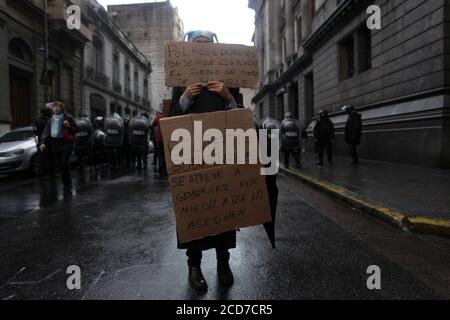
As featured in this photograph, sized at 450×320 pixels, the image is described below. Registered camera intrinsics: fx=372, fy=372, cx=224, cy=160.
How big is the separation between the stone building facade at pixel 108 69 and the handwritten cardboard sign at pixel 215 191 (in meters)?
22.9

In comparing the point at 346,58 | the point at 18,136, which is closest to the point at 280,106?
the point at 346,58

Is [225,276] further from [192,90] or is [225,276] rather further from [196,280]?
[192,90]

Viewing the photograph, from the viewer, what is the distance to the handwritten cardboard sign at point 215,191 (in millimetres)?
2447

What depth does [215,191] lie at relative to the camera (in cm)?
254

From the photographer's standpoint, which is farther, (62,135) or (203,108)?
(62,135)

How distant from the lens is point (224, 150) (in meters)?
2.52

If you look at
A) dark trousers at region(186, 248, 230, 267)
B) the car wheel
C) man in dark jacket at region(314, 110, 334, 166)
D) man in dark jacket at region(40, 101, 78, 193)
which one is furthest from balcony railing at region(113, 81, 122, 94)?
dark trousers at region(186, 248, 230, 267)

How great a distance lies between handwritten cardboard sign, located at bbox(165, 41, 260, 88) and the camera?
2564mm

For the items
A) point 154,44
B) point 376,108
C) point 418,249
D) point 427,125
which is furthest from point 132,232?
point 154,44

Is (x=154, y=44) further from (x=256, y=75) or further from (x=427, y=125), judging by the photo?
(x=256, y=75)

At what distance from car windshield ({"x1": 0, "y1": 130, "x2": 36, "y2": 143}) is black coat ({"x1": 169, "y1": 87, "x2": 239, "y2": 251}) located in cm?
942

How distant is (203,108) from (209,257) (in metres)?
1.37

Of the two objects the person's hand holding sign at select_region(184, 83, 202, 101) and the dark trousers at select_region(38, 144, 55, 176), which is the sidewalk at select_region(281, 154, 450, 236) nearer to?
the person's hand holding sign at select_region(184, 83, 202, 101)

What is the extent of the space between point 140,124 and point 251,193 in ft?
30.0
